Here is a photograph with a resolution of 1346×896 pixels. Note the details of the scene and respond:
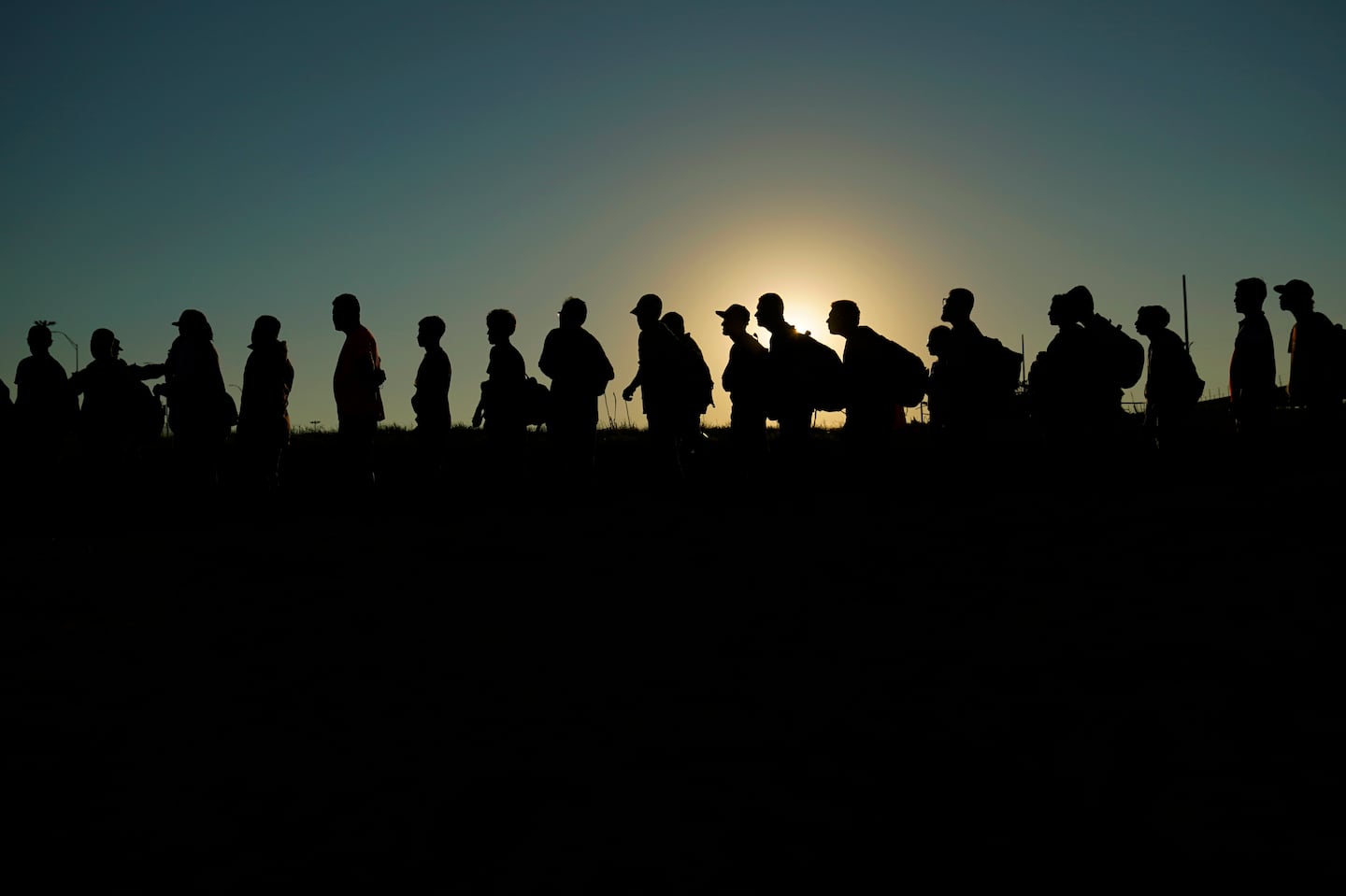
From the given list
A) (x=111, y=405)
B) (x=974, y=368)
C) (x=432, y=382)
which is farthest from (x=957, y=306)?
(x=111, y=405)

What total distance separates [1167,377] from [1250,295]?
1.02m

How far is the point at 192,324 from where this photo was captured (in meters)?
12.4

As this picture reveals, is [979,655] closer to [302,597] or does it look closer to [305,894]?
[305,894]

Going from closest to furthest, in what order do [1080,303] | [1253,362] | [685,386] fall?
[1080,303] < [1253,362] < [685,386]

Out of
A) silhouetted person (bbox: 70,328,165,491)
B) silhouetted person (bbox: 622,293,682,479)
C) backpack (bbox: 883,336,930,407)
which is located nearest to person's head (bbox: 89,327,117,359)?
silhouetted person (bbox: 70,328,165,491)

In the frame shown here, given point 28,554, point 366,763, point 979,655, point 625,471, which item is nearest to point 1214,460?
point 625,471

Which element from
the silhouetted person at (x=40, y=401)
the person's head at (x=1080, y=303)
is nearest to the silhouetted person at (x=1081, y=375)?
the person's head at (x=1080, y=303)

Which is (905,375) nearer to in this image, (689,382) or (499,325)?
(689,382)

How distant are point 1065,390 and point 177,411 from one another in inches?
307

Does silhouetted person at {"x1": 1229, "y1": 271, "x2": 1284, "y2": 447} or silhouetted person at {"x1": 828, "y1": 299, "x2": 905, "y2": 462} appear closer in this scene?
silhouetted person at {"x1": 828, "y1": 299, "x2": 905, "y2": 462}

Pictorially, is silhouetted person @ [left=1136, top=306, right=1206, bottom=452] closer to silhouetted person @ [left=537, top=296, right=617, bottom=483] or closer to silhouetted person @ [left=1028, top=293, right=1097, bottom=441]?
silhouetted person @ [left=1028, top=293, right=1097, bottom=441]

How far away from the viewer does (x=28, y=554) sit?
30.9ft

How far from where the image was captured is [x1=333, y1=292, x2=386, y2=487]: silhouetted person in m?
12.2

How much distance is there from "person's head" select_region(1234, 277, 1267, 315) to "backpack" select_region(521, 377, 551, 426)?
645cm
